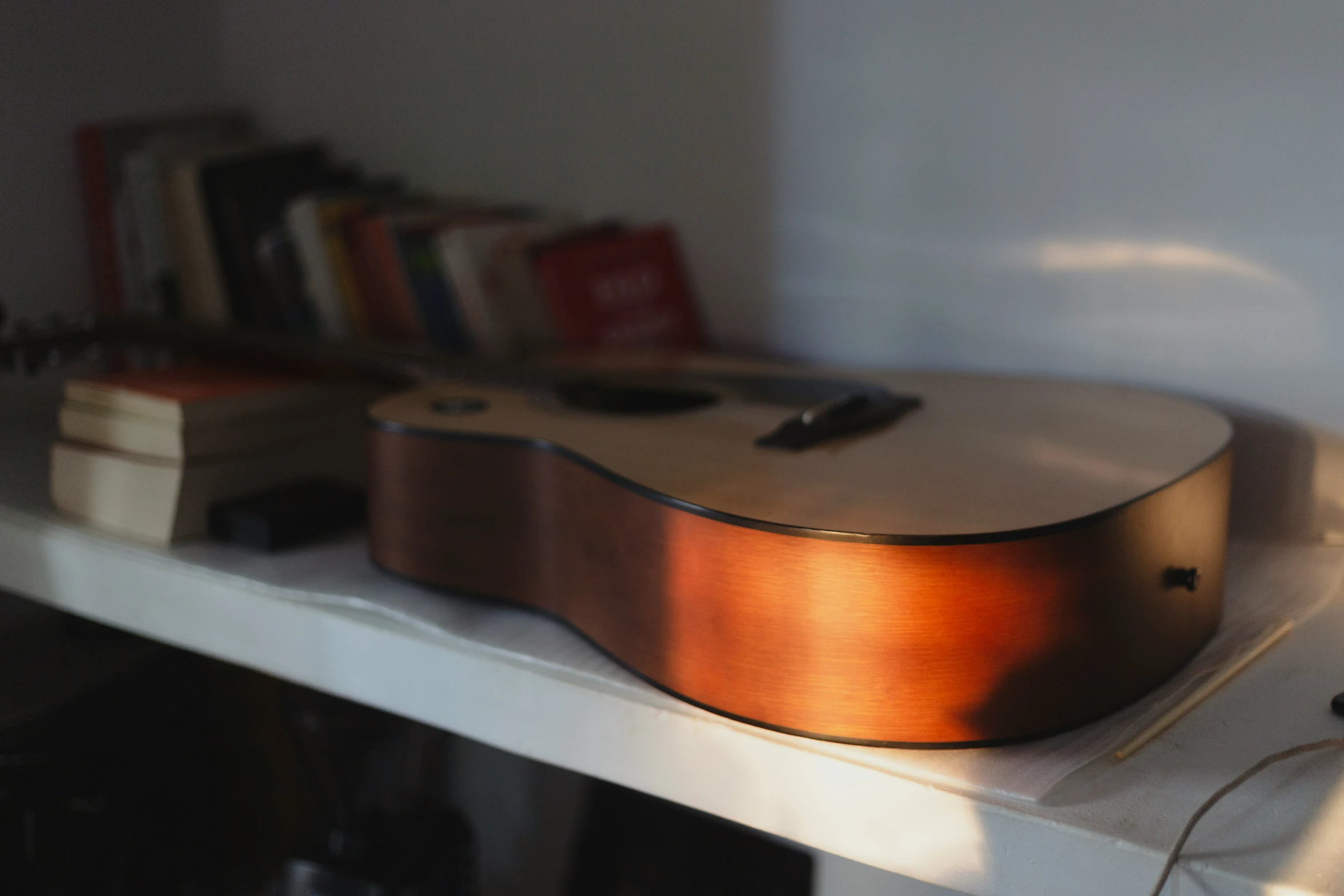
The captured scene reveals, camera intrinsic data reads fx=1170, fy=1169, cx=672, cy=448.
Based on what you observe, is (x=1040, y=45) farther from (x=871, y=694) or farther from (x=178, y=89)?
(x=178, y=89)

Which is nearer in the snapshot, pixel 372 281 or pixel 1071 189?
pixel 1071 189

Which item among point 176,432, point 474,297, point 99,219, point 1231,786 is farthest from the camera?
point 99,219

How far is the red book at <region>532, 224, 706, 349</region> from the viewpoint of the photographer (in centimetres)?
129

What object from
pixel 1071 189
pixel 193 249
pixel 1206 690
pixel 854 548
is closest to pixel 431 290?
pixel 193 249

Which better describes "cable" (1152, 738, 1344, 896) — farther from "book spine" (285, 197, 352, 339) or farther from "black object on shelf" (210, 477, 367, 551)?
"book spine" (285, 197, 352, 339)

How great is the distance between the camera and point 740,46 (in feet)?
4.17

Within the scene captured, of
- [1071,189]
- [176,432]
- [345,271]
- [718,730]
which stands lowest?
[718,730]

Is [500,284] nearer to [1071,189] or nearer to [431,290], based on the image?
[431,290]

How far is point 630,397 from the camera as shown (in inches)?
43.2

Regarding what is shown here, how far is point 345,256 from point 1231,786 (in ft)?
3.52

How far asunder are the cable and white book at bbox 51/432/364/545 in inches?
32.9

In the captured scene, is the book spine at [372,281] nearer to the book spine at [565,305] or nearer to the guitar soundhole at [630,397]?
the book spine at [565,305]

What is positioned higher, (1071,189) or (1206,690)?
(1071,189)

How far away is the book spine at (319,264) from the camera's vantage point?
4.42 feet
